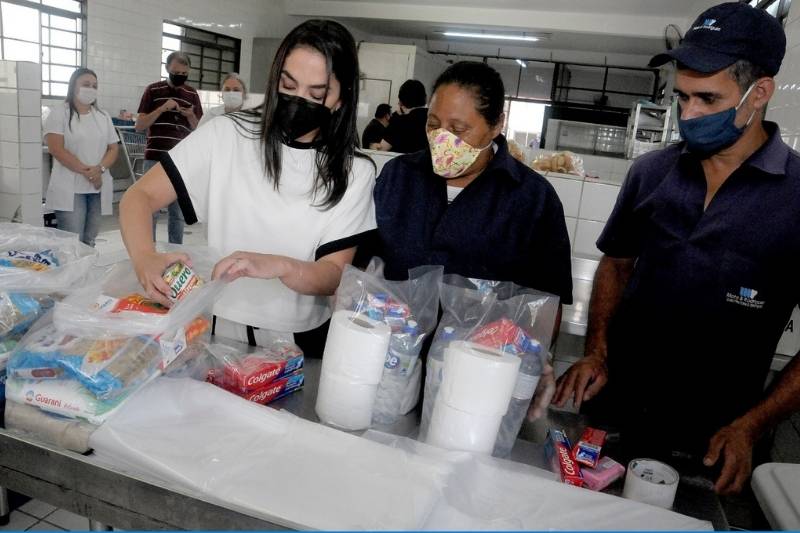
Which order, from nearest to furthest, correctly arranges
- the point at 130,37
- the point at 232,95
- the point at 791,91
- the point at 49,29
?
the point at 791,91 → the point at 232,95 → the point at 49,29 → the point at 130,37

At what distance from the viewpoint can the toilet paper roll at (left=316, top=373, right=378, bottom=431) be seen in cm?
105

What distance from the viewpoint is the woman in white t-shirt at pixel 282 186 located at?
141 centimetres

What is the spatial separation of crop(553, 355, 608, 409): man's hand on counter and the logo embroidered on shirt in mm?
348

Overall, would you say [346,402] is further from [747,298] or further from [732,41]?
[732,41]

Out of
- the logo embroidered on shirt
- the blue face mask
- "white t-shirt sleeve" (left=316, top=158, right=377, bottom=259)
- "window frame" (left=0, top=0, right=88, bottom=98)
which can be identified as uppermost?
"window frame" (left=0, top=0, right=88, bottom=98)

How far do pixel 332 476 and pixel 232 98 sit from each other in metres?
5.24

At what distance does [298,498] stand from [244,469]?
108mm

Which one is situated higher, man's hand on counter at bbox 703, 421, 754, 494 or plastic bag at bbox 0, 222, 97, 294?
plastic bag at bbox 0, 222, 97, 294

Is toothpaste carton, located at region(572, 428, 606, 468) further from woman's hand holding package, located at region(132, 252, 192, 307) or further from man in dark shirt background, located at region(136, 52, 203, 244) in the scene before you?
man in dark shirt background, located at region(136, 52, 203, 244)

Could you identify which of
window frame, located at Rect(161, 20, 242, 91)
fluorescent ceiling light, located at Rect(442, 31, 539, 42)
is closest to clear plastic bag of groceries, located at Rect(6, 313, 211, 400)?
window frame, located at Rect(161, 20, 242, 91)

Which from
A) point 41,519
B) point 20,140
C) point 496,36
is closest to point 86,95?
point 20,140

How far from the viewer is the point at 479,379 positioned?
926mm

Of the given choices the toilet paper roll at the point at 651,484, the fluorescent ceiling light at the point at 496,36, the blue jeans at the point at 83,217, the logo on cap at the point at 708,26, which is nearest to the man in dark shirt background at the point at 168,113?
the blue jeans at the point at 83,217

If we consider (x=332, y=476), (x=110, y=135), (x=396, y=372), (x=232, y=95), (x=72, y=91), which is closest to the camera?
(x=332, y=476)
